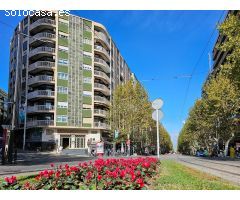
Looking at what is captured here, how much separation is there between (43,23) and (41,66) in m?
7.63

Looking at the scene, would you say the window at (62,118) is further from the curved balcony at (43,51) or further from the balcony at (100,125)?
the curved balcony at (43,51)

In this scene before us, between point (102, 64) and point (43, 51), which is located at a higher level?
point (43, 51)

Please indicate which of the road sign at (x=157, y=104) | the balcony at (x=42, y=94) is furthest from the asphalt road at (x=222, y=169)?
the balcony at (x=42, y=94)

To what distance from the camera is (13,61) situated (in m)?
71.4

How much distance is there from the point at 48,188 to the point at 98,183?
1254 mm

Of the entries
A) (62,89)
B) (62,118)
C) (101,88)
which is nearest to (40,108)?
(62,118)

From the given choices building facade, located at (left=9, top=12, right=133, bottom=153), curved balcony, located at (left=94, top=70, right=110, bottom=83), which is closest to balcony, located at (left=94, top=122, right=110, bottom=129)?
building facade, located at (left=9, top=12, right=133, bottom=153)

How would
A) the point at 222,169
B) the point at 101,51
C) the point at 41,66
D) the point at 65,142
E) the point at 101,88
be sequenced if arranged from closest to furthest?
the point at 222,169 → the point at 41,66 → the point at 65,142 → the point at 101,88 → the point at 101,51

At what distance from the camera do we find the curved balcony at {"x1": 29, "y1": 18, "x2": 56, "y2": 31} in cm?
6272

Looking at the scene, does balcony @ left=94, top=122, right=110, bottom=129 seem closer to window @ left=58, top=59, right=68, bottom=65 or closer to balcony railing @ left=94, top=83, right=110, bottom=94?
balcony railing @ left=94, top=83, right=110, bottom=94

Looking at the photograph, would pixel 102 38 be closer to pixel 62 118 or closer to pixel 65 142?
pixel 62 118

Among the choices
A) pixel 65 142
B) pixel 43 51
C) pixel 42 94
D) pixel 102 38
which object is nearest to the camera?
pixel 42 94

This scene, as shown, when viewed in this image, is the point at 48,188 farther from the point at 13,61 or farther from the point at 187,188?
the point at 13,61

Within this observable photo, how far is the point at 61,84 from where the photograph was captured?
207 ft
